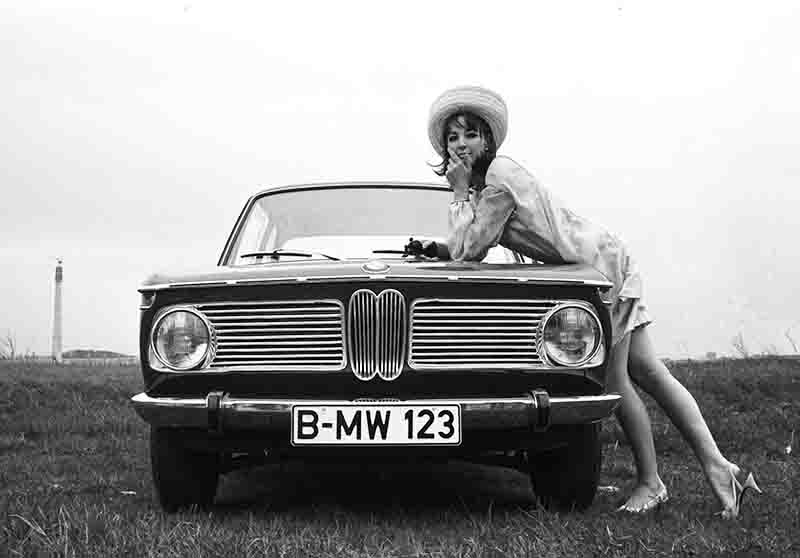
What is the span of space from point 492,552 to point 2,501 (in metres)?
2.32

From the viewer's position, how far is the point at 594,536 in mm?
3318

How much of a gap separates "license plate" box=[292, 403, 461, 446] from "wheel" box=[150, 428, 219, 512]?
62 centimetres

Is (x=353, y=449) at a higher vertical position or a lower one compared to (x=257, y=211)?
lower

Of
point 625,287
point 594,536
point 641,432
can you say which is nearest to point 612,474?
point 641,432

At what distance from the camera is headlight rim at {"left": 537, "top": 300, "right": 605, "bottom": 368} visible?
364 cm

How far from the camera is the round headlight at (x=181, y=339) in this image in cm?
363

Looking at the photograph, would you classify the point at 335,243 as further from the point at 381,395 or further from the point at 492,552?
the point at 492,552

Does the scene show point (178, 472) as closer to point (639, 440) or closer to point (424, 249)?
point (424, 249)

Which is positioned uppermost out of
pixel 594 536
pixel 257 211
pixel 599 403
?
pixel 257 211

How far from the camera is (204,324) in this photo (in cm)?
364

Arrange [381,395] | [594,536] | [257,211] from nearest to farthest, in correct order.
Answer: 1. [594,536]
2. [381,395]
3. [257,211]

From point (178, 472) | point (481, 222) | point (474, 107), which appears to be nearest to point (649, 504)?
point (481, 222)

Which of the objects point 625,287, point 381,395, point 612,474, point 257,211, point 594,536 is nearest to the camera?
point 594,536

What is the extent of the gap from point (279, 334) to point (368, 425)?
1.56 feet
